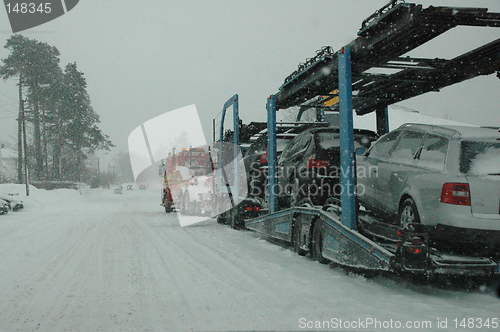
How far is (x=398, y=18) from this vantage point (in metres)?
Answer: 4.96

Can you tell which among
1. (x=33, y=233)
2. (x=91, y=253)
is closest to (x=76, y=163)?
(x=33, y=233)

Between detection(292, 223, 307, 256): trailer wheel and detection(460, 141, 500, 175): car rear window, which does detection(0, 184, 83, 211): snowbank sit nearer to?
detection(292, 223, 307, 256): trailer wheel

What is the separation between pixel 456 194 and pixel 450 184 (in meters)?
0.13

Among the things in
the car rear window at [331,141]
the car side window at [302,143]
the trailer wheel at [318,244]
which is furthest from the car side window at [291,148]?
the trailer wheel at [318,244]

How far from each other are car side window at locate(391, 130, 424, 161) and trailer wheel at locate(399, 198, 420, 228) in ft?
2.03

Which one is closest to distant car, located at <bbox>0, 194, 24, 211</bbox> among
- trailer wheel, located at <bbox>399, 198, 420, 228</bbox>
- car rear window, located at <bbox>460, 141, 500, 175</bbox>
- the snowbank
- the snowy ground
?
the snowbank

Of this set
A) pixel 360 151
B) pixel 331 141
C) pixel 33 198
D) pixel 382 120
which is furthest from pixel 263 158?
pixel 33 198

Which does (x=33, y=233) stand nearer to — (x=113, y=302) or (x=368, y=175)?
(x=113, y=302)

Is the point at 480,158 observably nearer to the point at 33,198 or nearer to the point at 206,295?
the point at 206,295

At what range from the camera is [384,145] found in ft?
20.6

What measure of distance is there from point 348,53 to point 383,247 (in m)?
2.81

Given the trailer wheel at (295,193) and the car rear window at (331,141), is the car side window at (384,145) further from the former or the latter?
the trailer wheel at (295,193)

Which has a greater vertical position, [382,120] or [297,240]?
[382,120]

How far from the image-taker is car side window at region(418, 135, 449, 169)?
16.1 feet
